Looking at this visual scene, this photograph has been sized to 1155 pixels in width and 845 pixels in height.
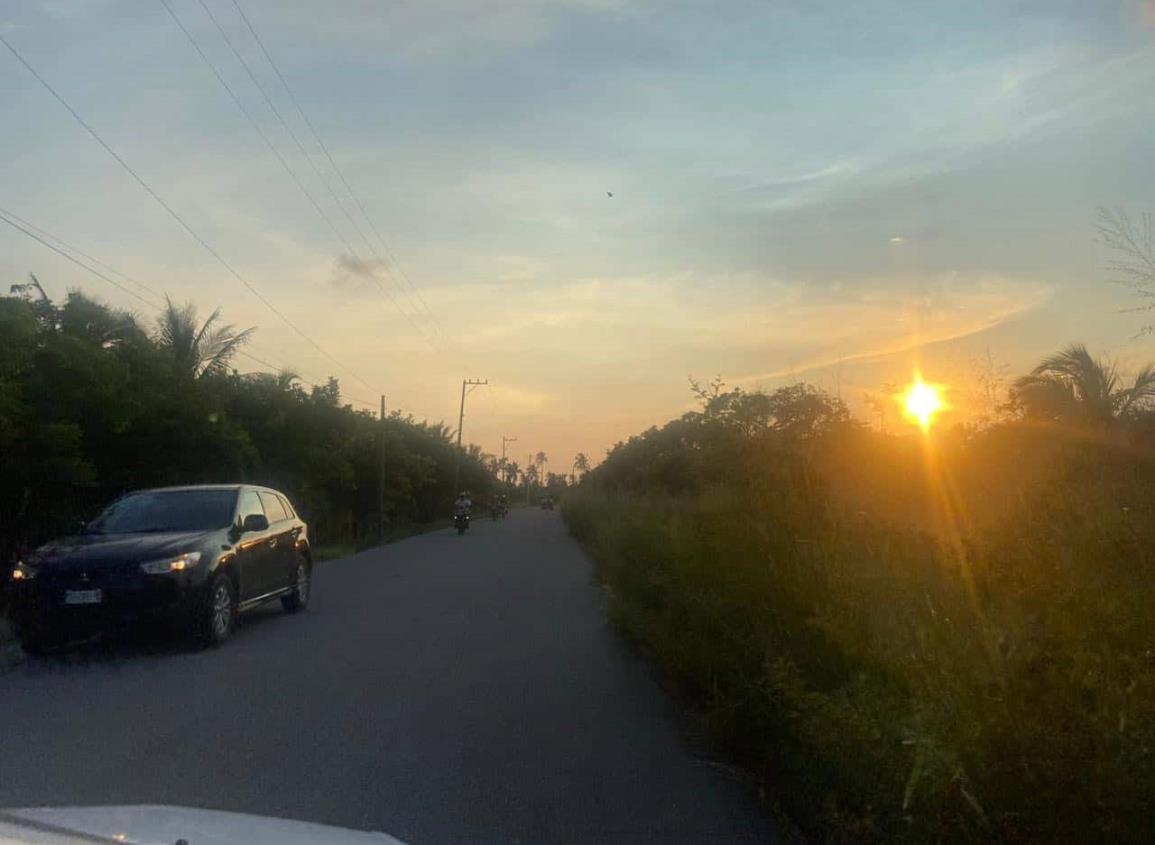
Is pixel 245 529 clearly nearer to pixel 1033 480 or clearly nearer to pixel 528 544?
pixel 1033 480


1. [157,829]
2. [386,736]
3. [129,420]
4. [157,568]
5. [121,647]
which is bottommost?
[386,736]

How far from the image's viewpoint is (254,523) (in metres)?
13.4

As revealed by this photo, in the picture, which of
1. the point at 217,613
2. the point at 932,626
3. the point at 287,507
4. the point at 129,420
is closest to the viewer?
the point at 932,626

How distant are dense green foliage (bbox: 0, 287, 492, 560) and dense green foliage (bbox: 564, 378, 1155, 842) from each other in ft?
27.6

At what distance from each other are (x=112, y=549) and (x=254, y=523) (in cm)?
206

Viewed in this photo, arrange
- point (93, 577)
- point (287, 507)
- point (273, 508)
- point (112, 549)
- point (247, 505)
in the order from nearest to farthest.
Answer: point (93, 577)
point (112, 549)
point (247, 505)
point (273, 508)
point (287, 507)

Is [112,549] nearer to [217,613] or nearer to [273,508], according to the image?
[217,613]

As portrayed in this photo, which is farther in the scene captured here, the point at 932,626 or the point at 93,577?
the point at 93,577

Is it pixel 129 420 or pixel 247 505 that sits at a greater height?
pixel 129 420

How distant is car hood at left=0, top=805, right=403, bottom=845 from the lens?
3.61 m

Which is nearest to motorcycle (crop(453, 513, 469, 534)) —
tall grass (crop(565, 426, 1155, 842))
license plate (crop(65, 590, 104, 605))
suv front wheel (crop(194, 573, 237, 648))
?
suv front wheel (crop(194, 573, 237, 648))

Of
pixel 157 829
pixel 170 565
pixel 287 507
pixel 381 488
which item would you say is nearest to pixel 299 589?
pixel 287 507

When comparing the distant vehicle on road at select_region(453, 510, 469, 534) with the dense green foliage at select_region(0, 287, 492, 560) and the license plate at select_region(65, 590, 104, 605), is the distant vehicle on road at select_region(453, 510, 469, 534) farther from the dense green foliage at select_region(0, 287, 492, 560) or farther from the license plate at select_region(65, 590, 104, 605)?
the license plate at select_region(65, 590, 104, 605)

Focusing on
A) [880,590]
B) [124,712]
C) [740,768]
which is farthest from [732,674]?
[124,712]
